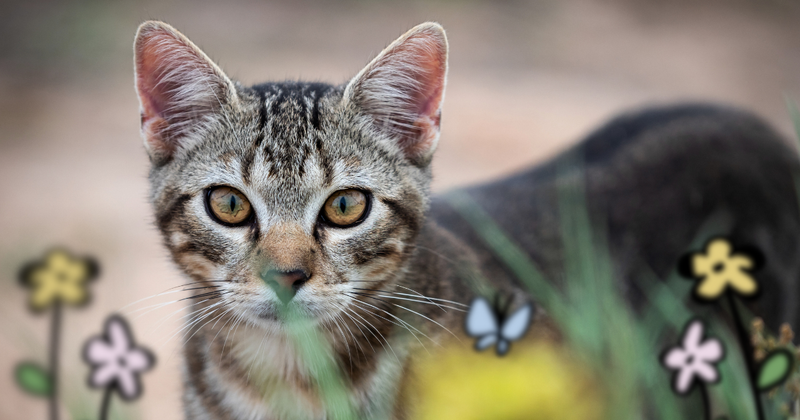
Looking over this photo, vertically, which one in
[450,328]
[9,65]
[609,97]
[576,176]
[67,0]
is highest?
[67,0]

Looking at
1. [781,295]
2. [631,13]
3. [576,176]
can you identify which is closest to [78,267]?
[576,176]

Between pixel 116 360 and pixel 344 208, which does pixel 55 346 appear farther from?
pixel 344 208

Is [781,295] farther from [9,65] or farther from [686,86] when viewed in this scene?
[9,65]

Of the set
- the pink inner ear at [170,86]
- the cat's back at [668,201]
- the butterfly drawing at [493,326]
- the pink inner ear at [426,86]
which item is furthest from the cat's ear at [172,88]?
the cat's back at [668,201]

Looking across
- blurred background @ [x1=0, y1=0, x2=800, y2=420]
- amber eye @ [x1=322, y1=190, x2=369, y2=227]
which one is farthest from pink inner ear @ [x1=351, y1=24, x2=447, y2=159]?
blurred background @ [x1=0, y1=0, x2=800, y2=420]

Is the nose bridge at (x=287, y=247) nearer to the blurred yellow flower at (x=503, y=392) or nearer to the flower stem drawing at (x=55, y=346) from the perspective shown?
the flower stem drawing at (x=55, y=346)

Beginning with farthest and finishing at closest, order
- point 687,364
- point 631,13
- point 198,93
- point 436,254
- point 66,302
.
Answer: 1. point 631,13
2. point 436,254
3. point 198,93
4. point 66,302
5. point 687,364

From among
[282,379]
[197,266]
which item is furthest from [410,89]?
[282,379]
